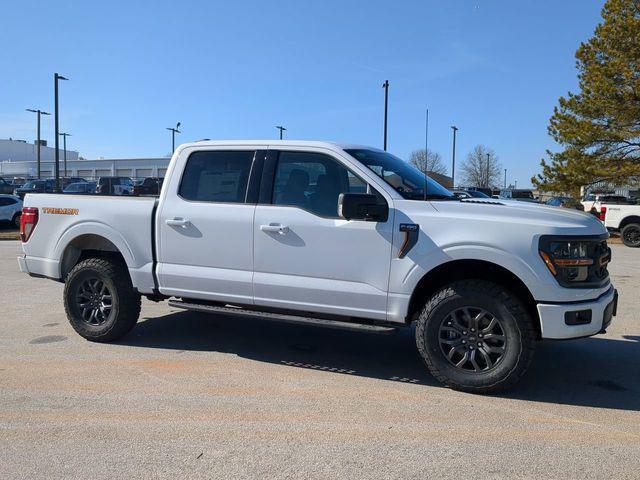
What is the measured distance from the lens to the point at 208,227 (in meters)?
5.34

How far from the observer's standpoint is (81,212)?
19.8 ft

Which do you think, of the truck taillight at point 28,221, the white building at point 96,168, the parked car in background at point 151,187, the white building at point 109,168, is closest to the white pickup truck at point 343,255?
the truck taillight at point 28,221

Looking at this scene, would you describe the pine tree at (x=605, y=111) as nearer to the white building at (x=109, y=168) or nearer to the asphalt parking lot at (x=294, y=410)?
the asphalt parking lot at (x=294, y=410)

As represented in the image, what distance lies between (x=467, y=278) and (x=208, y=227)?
7.77ft

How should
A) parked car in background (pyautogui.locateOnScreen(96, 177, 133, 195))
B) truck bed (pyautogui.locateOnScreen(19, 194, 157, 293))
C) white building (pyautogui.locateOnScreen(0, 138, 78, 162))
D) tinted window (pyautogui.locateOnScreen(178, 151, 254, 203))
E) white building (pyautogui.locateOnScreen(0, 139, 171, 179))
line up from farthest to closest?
white building (pyautogui.locateOnScreen(0, 138, 78, 162))
white building (pyautogui.locateOnScreen(0, 139, 171, 179))
parked car in background (pyautogui.locateOnScreen(96, 177, 133, 195))
truck bed (pyautogui.locateOnScreen(19, 194, 157, 293))
tinted window (pyautogui.locateOnScreen(178, 151, 254, 203))

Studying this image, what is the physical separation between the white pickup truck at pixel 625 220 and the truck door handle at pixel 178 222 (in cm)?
1710

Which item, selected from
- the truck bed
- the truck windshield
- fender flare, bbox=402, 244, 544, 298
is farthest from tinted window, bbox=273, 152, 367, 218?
the truck bed

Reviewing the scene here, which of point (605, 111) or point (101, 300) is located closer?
point (101, 300)

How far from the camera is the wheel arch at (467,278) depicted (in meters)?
4.57

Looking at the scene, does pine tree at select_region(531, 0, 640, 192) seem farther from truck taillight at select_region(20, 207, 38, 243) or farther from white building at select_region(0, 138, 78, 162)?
white building at select_region(0, 138, 78, 162)

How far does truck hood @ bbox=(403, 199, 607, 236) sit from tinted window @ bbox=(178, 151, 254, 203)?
5.39 ft

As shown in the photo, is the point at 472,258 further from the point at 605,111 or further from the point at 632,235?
the point at 605,111

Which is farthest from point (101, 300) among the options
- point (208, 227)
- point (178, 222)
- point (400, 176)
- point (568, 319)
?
point (568, 319)

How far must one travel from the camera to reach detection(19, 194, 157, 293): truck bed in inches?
224
